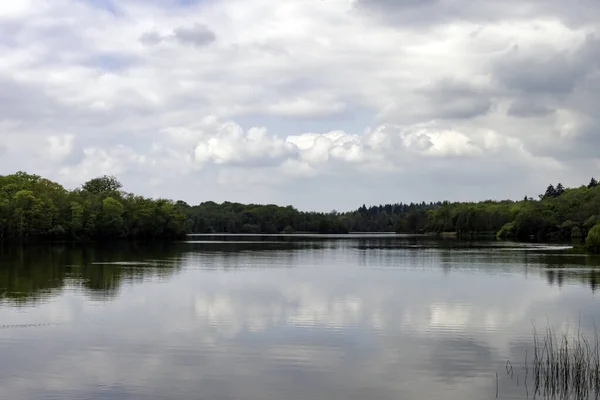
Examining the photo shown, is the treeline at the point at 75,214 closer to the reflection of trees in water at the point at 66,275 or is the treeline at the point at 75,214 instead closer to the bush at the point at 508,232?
the reflection of trees in water at the point at 66,275

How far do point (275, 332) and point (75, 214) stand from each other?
Answer: 9814 cm

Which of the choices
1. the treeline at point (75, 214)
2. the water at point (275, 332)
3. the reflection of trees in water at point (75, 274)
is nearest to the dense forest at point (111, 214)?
the treeline at point (75, 214)

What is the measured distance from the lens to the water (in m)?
18.2

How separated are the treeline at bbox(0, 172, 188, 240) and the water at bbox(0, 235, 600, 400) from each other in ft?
203

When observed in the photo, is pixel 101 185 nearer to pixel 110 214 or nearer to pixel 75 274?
pixel 110 214

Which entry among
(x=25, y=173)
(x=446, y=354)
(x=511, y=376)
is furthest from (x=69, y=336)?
(x=25, y=173)

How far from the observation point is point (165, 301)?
34469 mm

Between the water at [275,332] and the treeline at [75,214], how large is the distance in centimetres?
6173

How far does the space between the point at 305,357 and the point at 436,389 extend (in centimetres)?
491

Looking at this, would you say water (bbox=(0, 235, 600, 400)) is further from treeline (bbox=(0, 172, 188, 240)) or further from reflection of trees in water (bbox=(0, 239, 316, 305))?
treeline (bbox=(0, 172, 188, 240))

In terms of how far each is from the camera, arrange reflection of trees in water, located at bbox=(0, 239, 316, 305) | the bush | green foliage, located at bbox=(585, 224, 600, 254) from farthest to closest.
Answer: the bush → green foliage, located at bbox=(585, 224, 600, 254) → reflection of trees in water, located at bbox=(0, 239, 316, 305)

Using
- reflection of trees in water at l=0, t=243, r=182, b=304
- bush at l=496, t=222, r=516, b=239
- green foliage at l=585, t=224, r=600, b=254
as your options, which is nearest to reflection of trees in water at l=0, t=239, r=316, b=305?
reflection of trees in water at l=0, t=243, r=182, b=304

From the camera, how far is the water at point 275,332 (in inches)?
715

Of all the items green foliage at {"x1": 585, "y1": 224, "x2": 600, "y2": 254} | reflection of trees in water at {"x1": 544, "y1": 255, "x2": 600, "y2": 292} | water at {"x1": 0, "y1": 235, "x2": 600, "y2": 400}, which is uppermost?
A: green foliage at {"x1": 585, "y1": 224, "x2": 600, "y2": 254}
